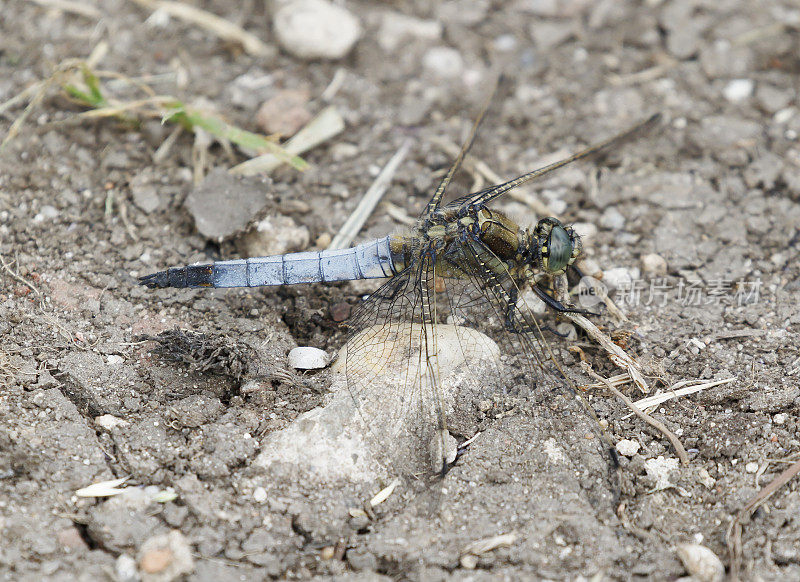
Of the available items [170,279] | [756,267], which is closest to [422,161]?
[170,279]

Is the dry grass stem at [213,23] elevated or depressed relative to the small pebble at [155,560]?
elevated

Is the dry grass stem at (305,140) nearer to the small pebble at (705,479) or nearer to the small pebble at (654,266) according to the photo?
the small pebble at (654,266)

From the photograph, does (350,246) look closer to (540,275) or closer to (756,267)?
(540,275)

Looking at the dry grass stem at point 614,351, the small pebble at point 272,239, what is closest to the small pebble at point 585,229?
the dry grass stem at point 614,351

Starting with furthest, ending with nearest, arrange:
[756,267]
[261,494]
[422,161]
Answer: [422,161] < [756,267] < [261,494]

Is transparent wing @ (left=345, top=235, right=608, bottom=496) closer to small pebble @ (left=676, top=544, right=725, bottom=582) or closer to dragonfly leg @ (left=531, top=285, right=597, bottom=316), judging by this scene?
dragonfly leg @ (left=531, top=285, right=597, bottom=316)

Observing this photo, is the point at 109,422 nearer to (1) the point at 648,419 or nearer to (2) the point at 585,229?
(1) the point at 648,419
